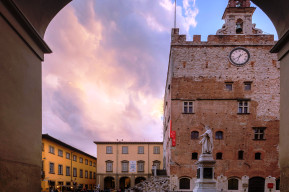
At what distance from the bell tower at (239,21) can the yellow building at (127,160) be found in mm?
29058

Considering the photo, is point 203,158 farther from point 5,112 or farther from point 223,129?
point 5,112

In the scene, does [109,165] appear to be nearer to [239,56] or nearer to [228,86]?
Result: [228,86]

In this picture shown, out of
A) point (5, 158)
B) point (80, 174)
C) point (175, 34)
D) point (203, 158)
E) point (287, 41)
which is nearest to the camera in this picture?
point (5, 158)

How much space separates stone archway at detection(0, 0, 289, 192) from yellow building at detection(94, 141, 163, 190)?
4722 centimetres

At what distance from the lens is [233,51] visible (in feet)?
98.8

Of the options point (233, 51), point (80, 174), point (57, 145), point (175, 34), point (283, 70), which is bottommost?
point (80, 174)

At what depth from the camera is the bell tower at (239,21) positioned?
3074cm

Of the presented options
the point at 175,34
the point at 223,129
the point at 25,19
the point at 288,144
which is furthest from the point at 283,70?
the point at 175,34

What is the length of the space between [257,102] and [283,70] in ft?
83.4

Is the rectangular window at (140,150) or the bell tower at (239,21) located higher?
the bell tower at (239,21)

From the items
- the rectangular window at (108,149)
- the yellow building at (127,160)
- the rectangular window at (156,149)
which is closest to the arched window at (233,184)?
the yellow building at (127,160)

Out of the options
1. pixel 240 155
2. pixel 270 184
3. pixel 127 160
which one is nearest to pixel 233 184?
pixel 240 155

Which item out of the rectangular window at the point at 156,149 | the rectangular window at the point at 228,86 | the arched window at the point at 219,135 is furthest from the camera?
the rectangular window at the point at 156,149

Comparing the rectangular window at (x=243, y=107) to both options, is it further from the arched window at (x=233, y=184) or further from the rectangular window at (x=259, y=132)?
the arched window at (x=233, y=184)
